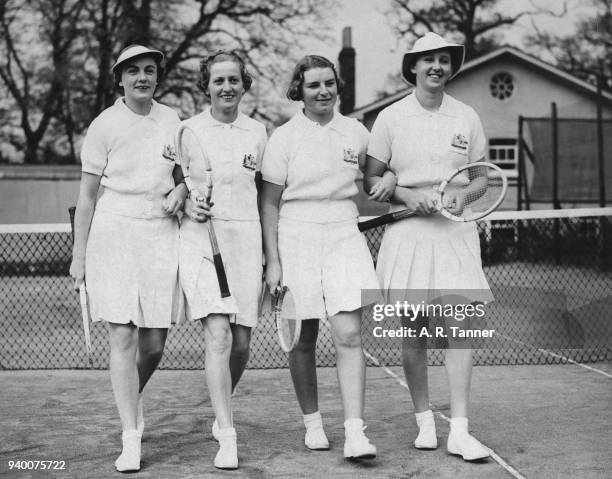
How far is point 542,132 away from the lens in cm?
1828

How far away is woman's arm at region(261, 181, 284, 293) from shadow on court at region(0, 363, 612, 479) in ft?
3.18

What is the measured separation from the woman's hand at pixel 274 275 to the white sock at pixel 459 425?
43.7 inches

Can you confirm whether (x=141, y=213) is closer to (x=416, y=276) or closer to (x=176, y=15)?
(x=416, y=276)

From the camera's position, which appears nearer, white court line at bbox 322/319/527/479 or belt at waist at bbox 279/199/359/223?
white court line at bbox 322/319/527/479

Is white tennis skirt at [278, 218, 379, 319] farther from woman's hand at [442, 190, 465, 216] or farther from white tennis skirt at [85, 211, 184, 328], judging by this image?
white tennis skirt at [85, 211, 184, 328]

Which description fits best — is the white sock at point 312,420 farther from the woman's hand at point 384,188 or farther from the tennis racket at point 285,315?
the woman's hand at point 384,188

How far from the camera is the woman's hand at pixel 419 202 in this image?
16.9 ft

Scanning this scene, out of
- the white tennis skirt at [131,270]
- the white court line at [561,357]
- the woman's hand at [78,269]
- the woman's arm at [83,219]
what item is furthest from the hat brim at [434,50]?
the white court line at [561,357]

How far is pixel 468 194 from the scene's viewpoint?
207 inches

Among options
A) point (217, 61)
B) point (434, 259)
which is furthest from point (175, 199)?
point (434, 259)

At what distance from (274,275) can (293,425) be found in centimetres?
115

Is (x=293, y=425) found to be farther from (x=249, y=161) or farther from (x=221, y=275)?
(x=249, y=161)

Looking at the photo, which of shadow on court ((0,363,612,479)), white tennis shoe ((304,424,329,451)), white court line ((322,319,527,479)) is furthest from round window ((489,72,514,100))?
white tennis shoe ((304,424,329,451))

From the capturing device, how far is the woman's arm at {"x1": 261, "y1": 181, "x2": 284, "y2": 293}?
5.27m
